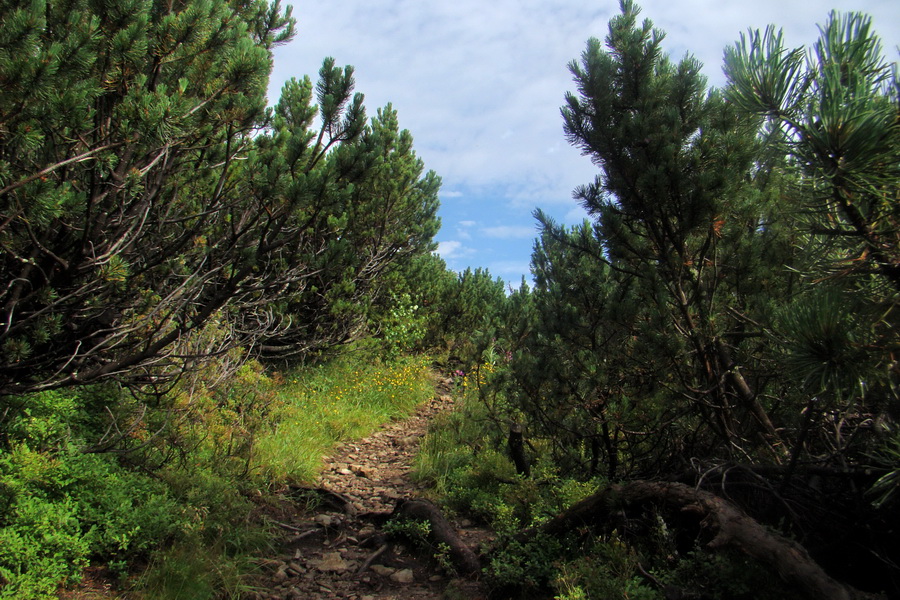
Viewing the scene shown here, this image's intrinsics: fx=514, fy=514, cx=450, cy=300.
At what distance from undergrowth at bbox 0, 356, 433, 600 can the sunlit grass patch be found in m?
0.04

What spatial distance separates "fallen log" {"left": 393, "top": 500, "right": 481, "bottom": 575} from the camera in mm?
3637

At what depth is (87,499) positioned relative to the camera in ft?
11.0

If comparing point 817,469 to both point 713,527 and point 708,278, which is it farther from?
point 708,278

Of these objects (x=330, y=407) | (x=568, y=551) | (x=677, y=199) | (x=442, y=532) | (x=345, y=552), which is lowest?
(x=345, y=552)

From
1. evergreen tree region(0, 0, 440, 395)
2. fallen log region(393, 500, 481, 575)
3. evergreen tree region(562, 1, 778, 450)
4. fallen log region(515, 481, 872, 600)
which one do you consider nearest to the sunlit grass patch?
fallen log region(393, 500, 481, 575)

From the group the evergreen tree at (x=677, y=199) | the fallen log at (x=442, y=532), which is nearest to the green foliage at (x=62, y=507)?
the fallen log at (x=442, y=532)

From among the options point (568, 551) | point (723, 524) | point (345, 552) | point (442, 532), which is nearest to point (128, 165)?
point (345, 552)

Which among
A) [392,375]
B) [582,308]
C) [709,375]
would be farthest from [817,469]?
[392,375]

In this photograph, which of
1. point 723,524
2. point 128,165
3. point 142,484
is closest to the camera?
Answer: point 723,524

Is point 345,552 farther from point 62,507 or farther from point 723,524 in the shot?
point 723,524

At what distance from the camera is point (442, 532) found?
13.0ft

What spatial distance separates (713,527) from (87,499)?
12.1 feet

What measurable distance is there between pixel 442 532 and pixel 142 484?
7.28 ft

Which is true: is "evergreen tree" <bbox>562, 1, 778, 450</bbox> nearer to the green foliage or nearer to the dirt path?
the dirt path
